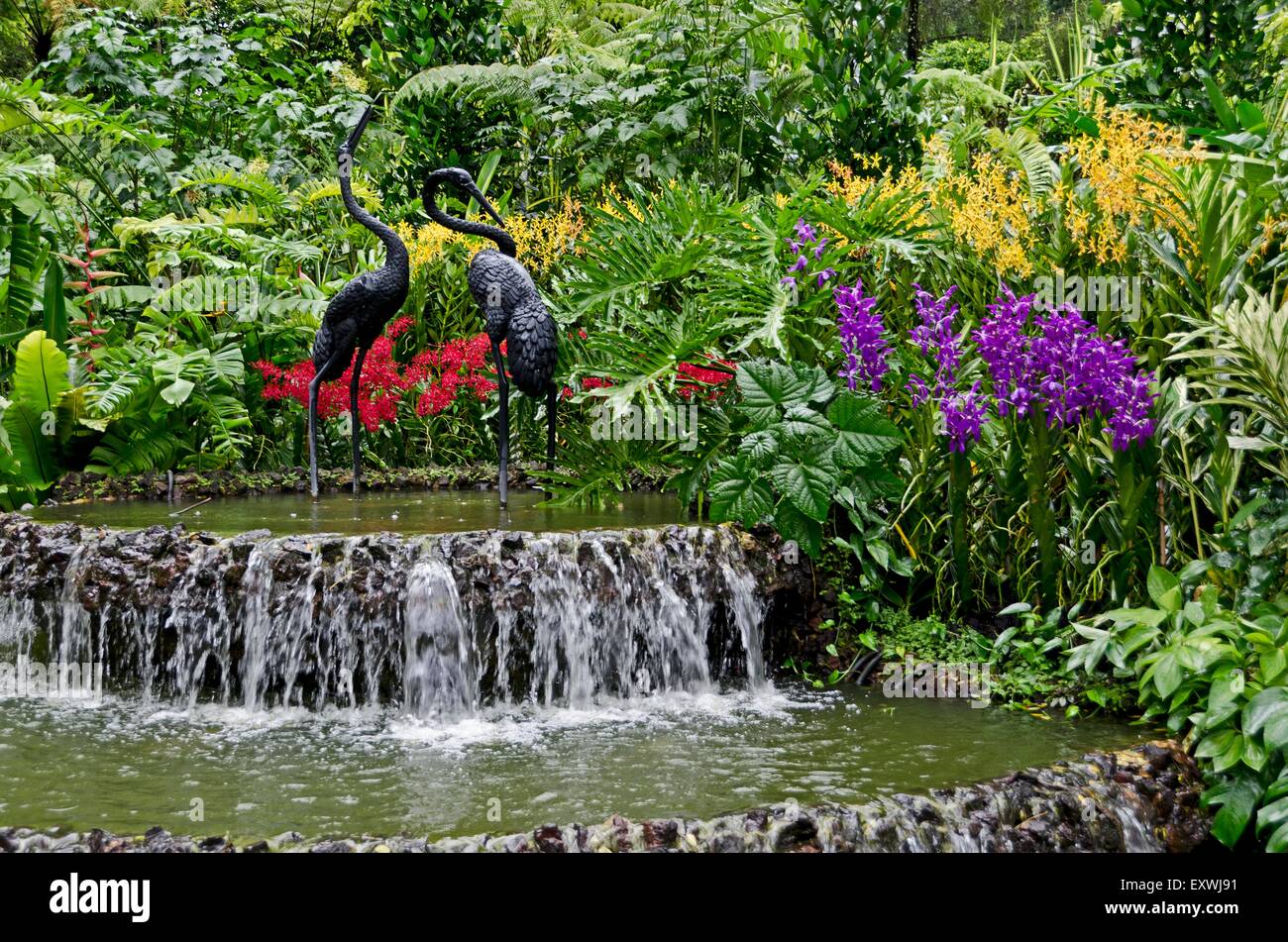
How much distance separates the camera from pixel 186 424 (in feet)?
25.3

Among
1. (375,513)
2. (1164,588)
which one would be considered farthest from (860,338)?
(375,513)

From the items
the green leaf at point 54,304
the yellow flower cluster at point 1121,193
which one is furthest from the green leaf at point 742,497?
the green leaf at point 54,304

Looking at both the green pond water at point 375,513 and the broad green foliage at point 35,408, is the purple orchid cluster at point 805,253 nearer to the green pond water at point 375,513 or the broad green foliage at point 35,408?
the green pond water at point 375,513

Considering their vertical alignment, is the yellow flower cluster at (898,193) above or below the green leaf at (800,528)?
above

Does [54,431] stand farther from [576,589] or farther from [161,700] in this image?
[576,589]

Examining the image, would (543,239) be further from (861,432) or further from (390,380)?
(861,432)

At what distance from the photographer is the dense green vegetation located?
425 cm

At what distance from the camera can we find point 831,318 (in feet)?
18.3

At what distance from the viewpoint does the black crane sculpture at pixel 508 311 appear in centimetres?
536

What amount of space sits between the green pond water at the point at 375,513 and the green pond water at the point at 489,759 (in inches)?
37.7

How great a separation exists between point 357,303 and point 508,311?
3.18 ft

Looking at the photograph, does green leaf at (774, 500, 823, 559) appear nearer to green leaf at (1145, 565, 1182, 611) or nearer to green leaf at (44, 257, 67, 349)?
green leaf at (1145, 565, 1182, 611)

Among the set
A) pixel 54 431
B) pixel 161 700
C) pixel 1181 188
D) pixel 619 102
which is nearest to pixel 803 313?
pixel 1181 188

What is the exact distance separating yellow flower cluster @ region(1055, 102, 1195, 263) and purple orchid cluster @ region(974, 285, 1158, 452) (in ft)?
1.34
